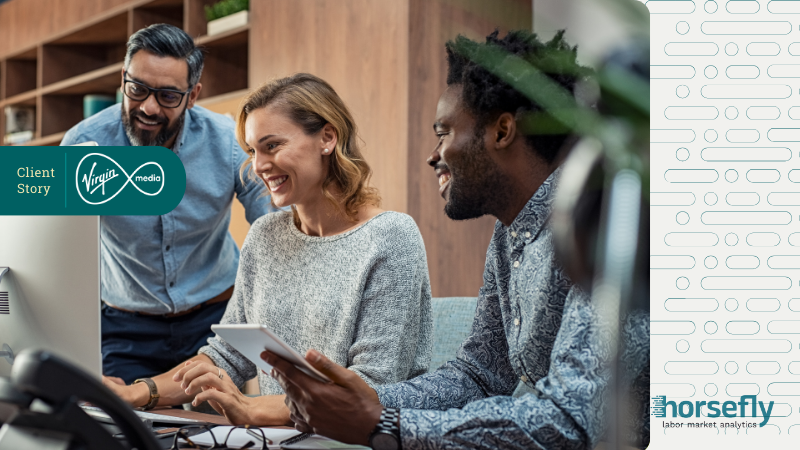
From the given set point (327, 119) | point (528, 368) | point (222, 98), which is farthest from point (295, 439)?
point (222, 98)

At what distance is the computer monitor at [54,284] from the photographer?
987 mm

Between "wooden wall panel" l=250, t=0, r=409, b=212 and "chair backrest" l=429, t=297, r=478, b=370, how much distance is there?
0.97 metres

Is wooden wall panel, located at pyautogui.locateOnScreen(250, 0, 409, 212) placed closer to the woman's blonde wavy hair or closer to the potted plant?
the potted plant

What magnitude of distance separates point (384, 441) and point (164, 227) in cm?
109

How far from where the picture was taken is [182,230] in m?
1.75

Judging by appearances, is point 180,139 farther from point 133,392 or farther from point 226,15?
point 226,15

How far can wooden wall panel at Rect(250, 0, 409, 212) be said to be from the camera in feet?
7.86

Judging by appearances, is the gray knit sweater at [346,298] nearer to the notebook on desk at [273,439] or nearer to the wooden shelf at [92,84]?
the notebook on desk at [273,439]

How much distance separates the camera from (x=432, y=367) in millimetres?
1410

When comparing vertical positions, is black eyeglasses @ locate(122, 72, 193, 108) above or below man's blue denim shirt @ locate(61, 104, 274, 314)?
above
